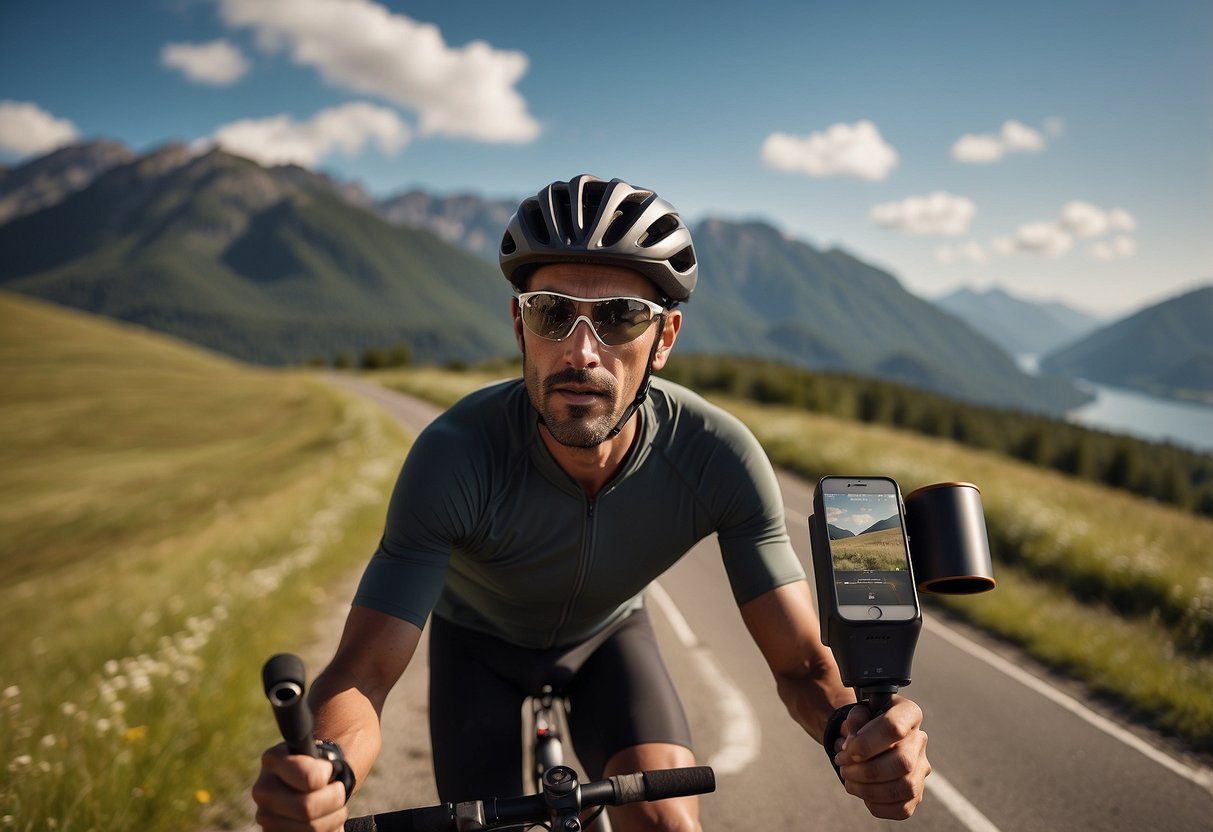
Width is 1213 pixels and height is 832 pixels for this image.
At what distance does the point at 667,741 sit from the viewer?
8.01ft

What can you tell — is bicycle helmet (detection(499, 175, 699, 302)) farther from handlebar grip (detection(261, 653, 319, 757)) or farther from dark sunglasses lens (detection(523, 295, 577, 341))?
handlebar grip (detection(261, 653, 319, 757))

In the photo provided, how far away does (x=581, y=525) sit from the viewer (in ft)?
8.11

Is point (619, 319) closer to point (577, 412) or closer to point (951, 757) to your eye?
point (577, 412)

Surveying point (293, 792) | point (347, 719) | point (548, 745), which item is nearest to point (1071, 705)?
point (548, 745)

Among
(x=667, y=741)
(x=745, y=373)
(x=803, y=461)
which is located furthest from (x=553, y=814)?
(x=745, y=373)

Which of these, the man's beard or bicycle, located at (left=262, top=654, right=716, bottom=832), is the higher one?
the man's beard

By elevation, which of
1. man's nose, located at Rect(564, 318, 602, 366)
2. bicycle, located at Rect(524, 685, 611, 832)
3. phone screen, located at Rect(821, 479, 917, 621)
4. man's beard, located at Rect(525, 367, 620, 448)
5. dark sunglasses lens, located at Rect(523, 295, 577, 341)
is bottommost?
bicycle, located at Rect(524, 685, 611, 832)

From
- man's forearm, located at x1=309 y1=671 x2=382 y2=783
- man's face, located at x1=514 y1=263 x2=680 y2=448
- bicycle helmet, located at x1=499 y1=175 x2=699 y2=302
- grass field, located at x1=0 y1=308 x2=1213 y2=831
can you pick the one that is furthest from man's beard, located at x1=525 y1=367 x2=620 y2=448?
grass field, located at x1=0 y1=308 x2=1213 y2=831

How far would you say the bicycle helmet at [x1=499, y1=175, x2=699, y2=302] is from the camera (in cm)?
245

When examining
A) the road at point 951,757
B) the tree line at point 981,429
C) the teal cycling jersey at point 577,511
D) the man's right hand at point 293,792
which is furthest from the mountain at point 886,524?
the tree line at point 981,429

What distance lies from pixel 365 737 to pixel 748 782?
321 cm

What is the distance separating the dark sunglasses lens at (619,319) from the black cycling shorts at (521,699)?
1270 millimetres

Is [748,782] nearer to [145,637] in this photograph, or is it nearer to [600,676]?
[600,676]

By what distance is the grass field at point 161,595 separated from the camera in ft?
11.3
